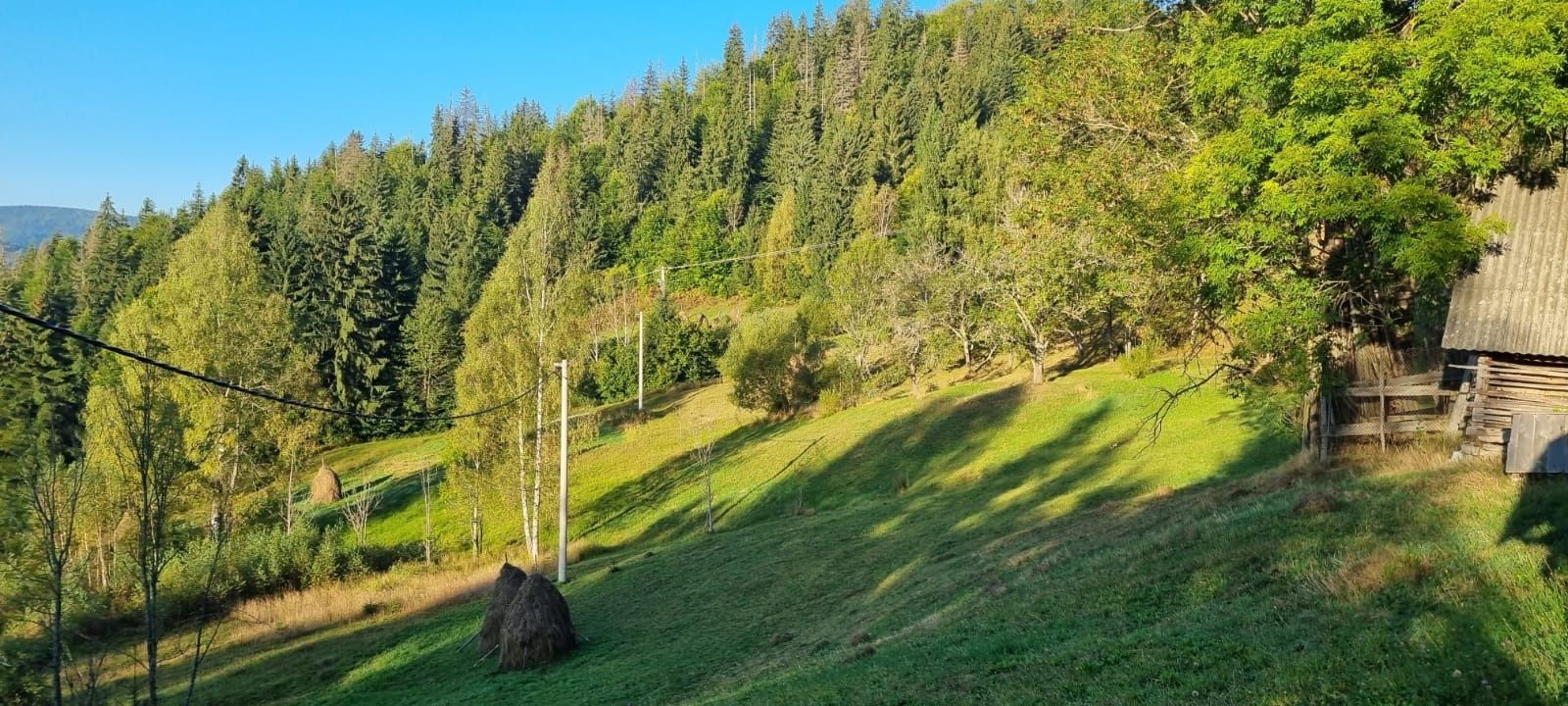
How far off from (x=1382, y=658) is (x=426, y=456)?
6031 cm

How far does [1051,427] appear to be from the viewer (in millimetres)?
39656

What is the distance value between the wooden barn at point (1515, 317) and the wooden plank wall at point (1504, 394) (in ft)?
0.04

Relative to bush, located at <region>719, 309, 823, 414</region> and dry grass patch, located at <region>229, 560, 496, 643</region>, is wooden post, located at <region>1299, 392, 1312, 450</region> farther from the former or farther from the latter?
bush, located at <region>719, 309, 823, 414</region>

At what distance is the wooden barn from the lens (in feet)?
47.5

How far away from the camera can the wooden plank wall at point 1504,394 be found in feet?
48.9

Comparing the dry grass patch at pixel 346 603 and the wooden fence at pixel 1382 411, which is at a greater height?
the wooden fence at pixel 1382 411

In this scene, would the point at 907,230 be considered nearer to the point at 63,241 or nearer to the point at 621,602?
the point at 621,602

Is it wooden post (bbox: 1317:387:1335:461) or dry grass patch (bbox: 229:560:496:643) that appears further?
dry grass patch (bbox: 229:560:496:643)

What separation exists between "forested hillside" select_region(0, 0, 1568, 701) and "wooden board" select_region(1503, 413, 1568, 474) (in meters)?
3.08

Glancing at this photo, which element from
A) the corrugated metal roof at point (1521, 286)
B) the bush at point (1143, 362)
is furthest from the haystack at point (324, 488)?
the corrugated metal roof at point (1521, 286)

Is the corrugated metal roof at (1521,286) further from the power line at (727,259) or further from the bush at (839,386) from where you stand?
the power line at (727,259)

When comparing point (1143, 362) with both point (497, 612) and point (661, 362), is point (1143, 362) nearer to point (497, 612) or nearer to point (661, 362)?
point (497, 612)

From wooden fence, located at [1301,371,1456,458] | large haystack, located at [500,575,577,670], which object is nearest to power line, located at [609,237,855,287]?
large haystack, located at [500,575,577,670]

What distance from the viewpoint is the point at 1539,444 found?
1126 centimetres
